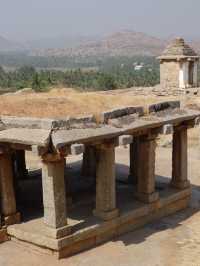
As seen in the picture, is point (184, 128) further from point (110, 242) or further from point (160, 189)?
point (110, 242)

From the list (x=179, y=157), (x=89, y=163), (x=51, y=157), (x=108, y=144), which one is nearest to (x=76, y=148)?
(x=51, y=157)

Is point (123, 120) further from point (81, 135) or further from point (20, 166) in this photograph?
point (20, 166)

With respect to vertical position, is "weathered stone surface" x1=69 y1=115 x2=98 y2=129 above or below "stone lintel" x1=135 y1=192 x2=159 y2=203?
above

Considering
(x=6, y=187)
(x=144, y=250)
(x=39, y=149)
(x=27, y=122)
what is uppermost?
(x=27, y=122)

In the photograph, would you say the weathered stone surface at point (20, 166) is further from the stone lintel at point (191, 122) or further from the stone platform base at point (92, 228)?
the stone lintel at point (191, 122)

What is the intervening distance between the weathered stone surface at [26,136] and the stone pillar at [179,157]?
17.0 feet

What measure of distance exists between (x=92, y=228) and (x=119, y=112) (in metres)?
3.04

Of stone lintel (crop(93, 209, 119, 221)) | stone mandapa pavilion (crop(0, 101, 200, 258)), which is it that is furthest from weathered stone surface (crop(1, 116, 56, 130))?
stone lintel (crop(93, 209, 119, 221))

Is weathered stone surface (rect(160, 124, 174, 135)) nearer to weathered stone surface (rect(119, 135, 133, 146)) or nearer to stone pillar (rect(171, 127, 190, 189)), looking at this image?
stone pillar (rect(171, 127, 190, 189))

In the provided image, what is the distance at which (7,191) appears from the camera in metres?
10.8

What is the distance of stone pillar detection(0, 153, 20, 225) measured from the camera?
10.7 m

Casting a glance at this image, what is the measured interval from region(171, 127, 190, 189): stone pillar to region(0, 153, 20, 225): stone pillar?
5.24 m

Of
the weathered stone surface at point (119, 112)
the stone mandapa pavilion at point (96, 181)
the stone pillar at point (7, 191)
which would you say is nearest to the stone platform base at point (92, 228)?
the stone mandapa pavilion at point (96, 181)

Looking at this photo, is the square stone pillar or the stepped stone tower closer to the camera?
the square stone pillar
